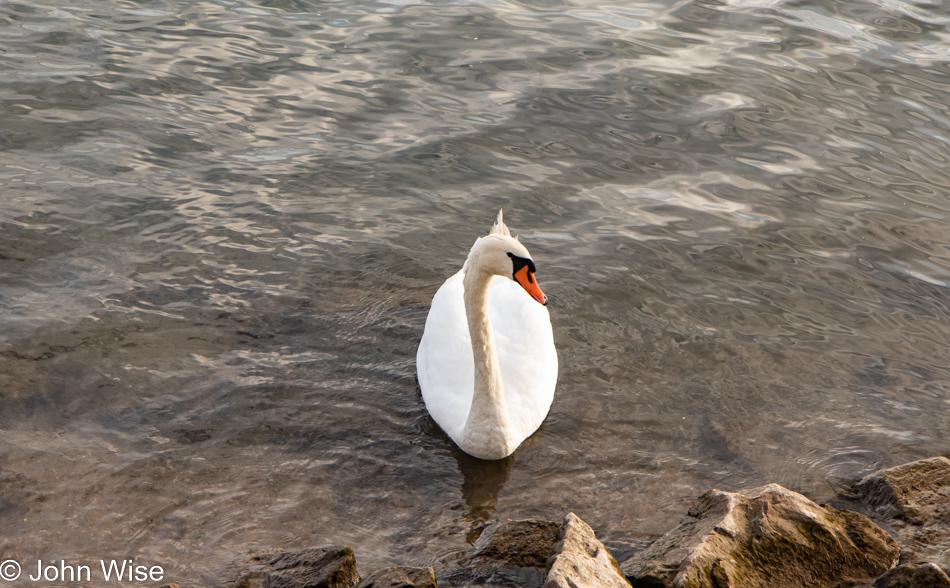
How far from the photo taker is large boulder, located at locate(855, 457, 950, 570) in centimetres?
541

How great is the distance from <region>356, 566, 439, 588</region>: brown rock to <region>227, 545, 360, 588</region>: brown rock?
175 millimetres

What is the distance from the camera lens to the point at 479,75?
501 inches

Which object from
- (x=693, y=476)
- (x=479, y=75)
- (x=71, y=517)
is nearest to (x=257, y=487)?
(x=71, y=517)

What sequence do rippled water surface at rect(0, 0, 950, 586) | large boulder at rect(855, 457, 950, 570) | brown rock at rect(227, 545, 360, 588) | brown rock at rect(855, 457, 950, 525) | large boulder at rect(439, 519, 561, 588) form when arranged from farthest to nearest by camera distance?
1. rippled water surface at rect(0, 0, 950, 586)
2. brown rock at rect(855, 457, 950, 525)
3. large boulder at rect(855, 457, 950, 570)
4. large boulder at rect(439, 519, 561, 588)
5. brown rock at rect(227, 545, 360, 588)

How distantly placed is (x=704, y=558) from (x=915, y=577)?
1.01 meters

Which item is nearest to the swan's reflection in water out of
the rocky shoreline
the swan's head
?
the rocky shoreline

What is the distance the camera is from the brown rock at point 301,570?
189 inches

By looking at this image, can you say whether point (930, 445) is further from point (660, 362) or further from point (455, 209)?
point (455, 209)

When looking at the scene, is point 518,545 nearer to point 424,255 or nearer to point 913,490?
point 913,490

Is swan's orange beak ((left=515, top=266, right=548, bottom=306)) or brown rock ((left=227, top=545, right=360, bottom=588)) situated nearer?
brown rock ((left=227, top=545, right=360, bottom=588))

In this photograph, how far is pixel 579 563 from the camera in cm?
455

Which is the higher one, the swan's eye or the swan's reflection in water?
the swan's eye

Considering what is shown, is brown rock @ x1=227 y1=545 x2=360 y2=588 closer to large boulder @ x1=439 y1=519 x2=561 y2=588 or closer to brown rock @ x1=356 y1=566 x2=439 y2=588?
brown rock @ x1=356 y1=566 x2=439 y2=588

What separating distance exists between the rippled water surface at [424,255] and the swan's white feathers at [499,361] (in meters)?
0.24
